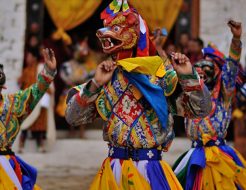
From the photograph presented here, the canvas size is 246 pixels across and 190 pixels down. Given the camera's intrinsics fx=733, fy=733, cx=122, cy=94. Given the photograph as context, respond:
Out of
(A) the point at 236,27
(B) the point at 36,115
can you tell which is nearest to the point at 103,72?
(A) the point at 236,27

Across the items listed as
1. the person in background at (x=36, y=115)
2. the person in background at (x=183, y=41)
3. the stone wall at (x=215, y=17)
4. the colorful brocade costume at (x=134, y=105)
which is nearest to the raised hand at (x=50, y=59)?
the colorful brocade costume at (x=134, y=105)

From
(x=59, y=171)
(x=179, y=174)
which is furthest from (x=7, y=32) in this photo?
(x=179, y=174)

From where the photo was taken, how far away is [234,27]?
562 cm

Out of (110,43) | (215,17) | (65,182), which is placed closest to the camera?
(110,43)

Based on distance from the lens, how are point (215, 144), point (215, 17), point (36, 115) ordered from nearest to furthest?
point (215, 144)
point (36, 115)
point (215, 17)

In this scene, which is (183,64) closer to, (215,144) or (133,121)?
(133,121)

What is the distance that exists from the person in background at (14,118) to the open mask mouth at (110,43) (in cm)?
105

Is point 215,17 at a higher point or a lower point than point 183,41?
higher

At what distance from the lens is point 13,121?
555cm

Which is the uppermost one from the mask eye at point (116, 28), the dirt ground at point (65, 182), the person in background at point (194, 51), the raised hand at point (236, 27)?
the mask eye at point (116, 28)

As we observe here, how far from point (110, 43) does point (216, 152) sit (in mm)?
2071

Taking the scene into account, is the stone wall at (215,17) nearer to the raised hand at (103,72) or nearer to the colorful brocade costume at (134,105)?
the colorful brocade costume at (134,105)

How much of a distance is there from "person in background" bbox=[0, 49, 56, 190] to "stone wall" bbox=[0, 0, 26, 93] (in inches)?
215

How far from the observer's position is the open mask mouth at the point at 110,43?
440cm
